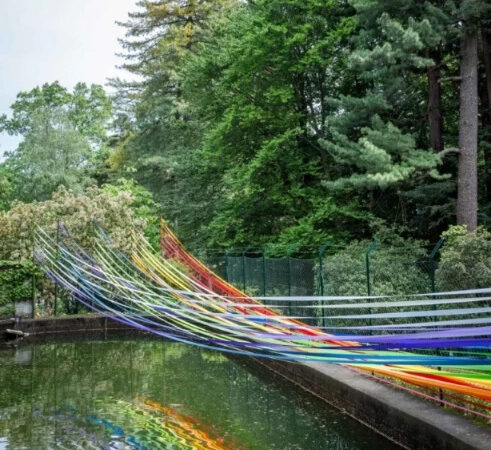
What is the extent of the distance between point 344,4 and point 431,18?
224 inches

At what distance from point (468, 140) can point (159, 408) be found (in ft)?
30.9

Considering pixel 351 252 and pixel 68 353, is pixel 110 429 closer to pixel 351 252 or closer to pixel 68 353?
pixel 68 353

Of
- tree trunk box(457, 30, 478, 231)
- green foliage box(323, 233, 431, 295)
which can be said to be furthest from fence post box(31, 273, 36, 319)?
tree trunk box(457, 30, 478, 231)

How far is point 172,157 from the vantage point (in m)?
26.8

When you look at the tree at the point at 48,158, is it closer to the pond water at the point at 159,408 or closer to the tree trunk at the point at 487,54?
the pond water at the point at 159,408

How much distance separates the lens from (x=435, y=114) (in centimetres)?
1689

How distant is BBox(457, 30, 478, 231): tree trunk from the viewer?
46.9 feet

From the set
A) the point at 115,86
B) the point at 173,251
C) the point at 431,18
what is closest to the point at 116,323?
the point at 173,251

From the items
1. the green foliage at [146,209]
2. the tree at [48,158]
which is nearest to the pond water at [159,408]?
the green foliage at [146,209]

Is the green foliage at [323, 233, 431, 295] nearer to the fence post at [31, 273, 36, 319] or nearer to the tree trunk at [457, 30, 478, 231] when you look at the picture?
the tree trunk at [457, 30, 478, 231]

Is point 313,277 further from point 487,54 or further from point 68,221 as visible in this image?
point 68,221

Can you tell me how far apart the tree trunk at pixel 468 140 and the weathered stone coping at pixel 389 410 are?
594 cm

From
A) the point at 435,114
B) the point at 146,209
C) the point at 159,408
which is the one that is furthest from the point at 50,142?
the point at 159,408

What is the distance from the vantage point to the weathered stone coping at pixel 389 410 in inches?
234
